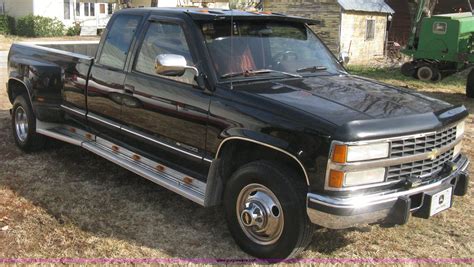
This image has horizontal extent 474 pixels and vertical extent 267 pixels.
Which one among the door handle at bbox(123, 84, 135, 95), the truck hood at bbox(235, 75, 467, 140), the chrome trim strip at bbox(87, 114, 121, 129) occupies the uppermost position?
the truck hood at bbox(235, 75, 467, 140)

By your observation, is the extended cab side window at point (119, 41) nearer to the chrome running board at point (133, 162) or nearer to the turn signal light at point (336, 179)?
the chrome running board at point (133, 162)

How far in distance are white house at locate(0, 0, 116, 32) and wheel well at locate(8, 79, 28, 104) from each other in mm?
23385

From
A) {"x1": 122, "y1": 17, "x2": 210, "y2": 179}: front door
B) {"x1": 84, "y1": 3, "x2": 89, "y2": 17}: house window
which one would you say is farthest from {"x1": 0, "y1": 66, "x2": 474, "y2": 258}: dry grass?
{"x1": 84, "y1": 3, "x2": 89, "y2": 17}: house window

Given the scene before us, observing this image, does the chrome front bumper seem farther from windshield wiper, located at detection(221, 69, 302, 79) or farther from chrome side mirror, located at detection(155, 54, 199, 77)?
chrome side mirror, located at detection(155, 54, 199, 77)

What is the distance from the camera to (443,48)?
12703 mm

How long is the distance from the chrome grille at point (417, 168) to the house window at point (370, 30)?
2143cm

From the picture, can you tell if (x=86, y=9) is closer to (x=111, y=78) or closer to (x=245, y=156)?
(x=111, y=78)

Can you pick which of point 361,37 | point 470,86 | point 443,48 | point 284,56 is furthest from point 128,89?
point 361,37

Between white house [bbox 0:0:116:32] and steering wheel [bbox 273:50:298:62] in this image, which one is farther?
white house [bbox 0:0:116:32]

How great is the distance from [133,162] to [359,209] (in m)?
2.33

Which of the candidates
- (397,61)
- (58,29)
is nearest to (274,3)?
(397,61)

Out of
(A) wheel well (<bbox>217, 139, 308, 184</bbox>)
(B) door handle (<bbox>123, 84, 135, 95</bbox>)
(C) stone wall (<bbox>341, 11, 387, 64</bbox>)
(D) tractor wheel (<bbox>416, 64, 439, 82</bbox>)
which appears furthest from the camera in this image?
(C) stone wall (<bbox>341, 11, 387, 64</bbox>)

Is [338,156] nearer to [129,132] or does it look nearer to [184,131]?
[184,131]

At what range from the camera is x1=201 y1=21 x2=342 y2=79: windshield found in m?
4.31
